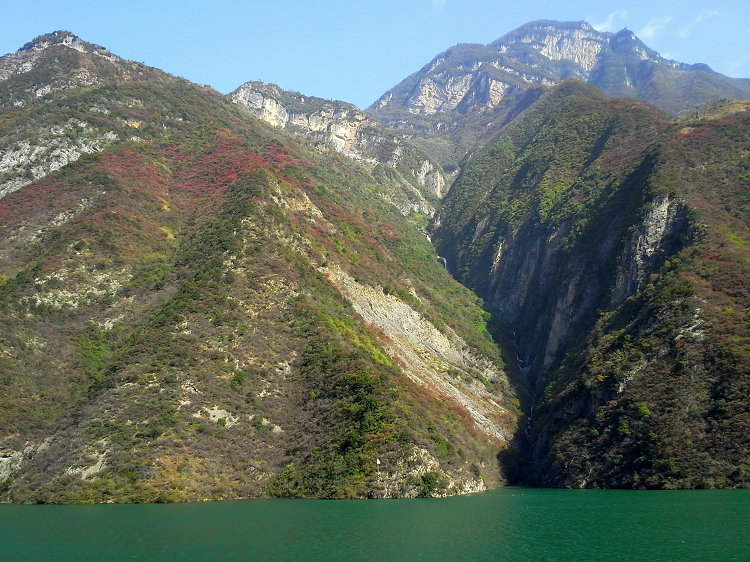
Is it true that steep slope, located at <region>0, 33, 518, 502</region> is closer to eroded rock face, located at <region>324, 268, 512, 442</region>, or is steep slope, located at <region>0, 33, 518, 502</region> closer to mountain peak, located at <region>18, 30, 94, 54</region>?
eroded rock face, located at <region>324, 268, 512, 442</region>

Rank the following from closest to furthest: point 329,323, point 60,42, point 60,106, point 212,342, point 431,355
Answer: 1. point 212,342
2. point 329,323
3. point 431,355
4. point 60,106
5. point 60,42

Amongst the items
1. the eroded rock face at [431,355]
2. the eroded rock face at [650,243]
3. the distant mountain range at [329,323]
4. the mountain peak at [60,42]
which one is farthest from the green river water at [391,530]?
the mountain peak at [60,42]

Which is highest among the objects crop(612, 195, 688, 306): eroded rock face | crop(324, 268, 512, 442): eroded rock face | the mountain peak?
the mountain peak

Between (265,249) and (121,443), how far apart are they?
38.0m

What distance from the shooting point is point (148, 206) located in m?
100

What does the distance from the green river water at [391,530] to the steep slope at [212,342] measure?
268 inches

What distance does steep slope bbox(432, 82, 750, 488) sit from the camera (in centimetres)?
6412

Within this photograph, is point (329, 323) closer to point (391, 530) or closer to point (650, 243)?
point (391, 530)

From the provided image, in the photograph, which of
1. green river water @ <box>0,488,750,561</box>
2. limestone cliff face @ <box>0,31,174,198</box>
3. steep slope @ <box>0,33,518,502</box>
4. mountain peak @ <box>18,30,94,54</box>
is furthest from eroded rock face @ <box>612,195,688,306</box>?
mountain peak @ <box>18,30,94,54</box>

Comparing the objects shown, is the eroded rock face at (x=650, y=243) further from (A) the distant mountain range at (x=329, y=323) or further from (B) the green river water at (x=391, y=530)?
(B) the green river water at (x=391, y=530)

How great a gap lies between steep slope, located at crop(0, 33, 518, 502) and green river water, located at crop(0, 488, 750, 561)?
268 inches

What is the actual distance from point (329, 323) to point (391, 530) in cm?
4128

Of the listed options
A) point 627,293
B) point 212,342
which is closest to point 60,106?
point 212,342

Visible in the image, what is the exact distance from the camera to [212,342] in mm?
70562
